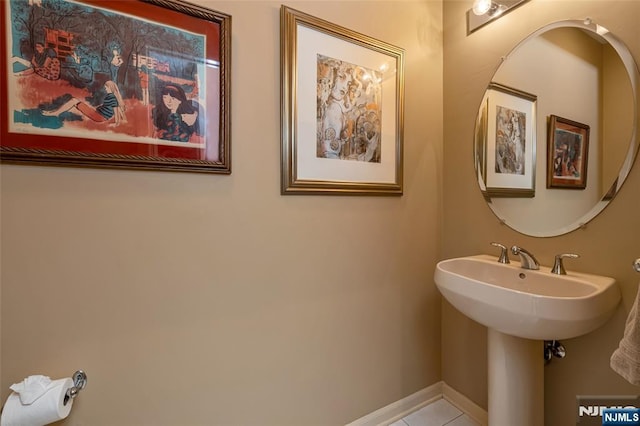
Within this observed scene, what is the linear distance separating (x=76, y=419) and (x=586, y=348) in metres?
1.85

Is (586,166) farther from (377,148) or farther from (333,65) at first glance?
(333,65)

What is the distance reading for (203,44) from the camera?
971mm

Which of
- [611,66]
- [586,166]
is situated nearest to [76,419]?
[586,166]

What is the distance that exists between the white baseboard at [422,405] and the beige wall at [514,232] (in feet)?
0.17

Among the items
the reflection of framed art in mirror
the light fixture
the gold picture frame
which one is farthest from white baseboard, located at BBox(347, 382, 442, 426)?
the light fixture

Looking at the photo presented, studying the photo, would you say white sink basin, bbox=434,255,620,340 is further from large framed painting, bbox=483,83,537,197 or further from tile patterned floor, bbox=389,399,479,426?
tile patterned floor, bbox=389,399,479,426

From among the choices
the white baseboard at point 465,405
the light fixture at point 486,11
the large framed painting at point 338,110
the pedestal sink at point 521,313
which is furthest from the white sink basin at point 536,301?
the light fixture at point 486,11

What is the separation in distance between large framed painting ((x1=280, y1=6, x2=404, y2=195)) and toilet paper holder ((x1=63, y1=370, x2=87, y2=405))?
900mm

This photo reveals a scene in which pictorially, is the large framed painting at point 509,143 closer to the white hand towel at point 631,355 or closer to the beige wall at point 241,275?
the beige wall at point 241,275

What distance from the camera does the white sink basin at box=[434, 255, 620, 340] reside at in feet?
2.63

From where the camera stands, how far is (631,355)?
2.24ft

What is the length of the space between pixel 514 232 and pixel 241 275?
1.24m

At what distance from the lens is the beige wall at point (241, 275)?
0.82 metres

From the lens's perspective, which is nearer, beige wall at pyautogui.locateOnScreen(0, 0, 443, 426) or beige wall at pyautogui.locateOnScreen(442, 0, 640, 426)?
beige wall at pyautogui.locateOnScreen(0, 0, 443, 426)
